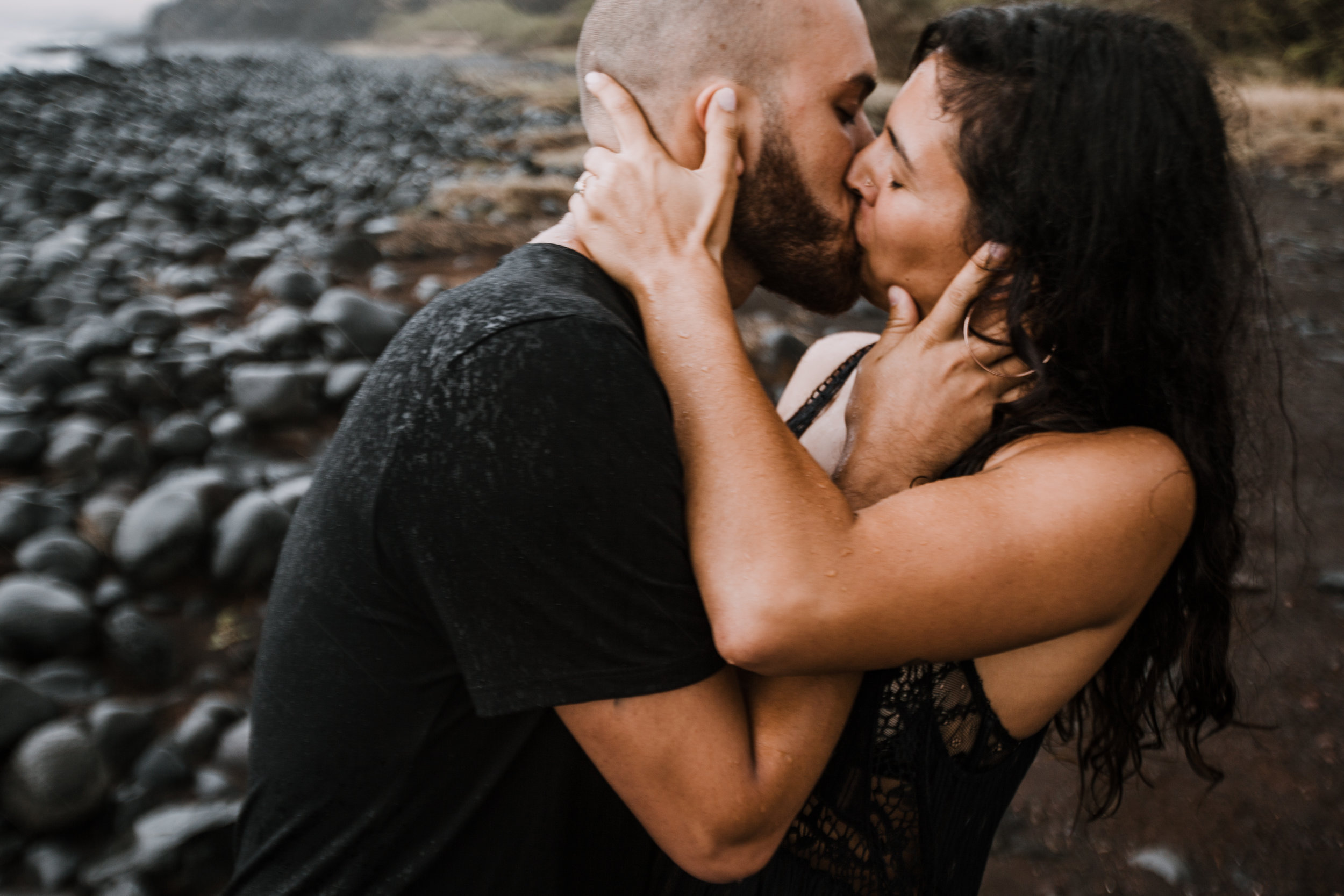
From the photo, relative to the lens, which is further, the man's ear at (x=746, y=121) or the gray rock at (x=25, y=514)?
the gray rock at (x=25, y=514)

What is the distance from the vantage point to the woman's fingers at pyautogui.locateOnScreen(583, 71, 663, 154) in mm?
1825

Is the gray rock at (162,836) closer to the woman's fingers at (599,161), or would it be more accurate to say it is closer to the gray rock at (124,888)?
the gray rock at (124,888)

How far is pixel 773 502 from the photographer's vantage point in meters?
1.40

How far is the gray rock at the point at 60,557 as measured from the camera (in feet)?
11.4

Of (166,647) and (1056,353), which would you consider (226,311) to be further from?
(1056,353)

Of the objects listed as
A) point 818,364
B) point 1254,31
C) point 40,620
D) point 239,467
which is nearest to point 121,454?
point 239,467

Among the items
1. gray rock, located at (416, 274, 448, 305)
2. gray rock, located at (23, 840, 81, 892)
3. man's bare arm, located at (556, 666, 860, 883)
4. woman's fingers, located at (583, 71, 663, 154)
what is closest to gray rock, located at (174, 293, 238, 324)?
gray rock, located at (416, 274, 448, 305)

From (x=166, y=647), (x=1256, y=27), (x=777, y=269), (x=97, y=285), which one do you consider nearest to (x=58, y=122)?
(x=97, y=285)

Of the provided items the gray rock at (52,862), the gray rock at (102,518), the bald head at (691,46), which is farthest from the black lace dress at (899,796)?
the gray rock at (102,518)

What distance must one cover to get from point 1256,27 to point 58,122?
17420mm

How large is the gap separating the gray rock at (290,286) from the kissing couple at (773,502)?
15.6ft

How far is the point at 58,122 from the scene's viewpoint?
40.6 ft

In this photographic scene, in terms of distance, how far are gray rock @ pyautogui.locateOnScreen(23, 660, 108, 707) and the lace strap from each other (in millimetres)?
2602

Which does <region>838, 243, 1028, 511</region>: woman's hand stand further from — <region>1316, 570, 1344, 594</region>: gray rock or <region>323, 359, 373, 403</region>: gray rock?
<region>323, 359, 373, 403</region>: gray rock
